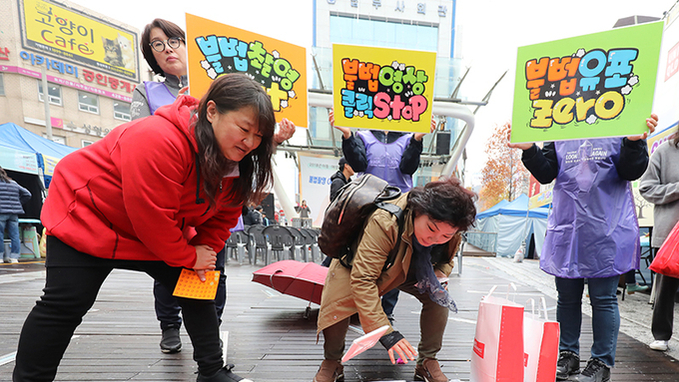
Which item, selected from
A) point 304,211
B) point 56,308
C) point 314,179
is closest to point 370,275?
point 56,308

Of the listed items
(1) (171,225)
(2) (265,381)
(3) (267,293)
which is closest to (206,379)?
(2) (265,381)

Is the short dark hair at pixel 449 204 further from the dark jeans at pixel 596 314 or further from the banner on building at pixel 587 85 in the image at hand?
the dark jeans at pixel 596 314

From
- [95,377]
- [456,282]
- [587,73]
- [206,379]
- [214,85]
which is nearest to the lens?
[214,85]

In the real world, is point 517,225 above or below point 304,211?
below

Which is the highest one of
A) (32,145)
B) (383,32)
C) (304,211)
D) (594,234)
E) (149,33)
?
(383,32)

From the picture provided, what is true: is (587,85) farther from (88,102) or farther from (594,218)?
(88,102)

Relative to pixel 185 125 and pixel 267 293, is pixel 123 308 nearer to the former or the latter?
pixel 267 293

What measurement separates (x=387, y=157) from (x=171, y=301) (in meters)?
1.66

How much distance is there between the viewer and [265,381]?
5.08ft

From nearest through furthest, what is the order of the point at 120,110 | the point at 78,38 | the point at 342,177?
the point at 342,177
the point at 78,38
the point at 120,110

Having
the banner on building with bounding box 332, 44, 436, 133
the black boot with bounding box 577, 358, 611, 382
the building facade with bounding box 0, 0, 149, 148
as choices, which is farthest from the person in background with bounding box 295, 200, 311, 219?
the building facade with bounding box 0, 0, 149, 148

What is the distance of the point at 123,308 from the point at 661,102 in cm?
646

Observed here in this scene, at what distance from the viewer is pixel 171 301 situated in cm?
180

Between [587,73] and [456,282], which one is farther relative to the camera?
[456,282]
